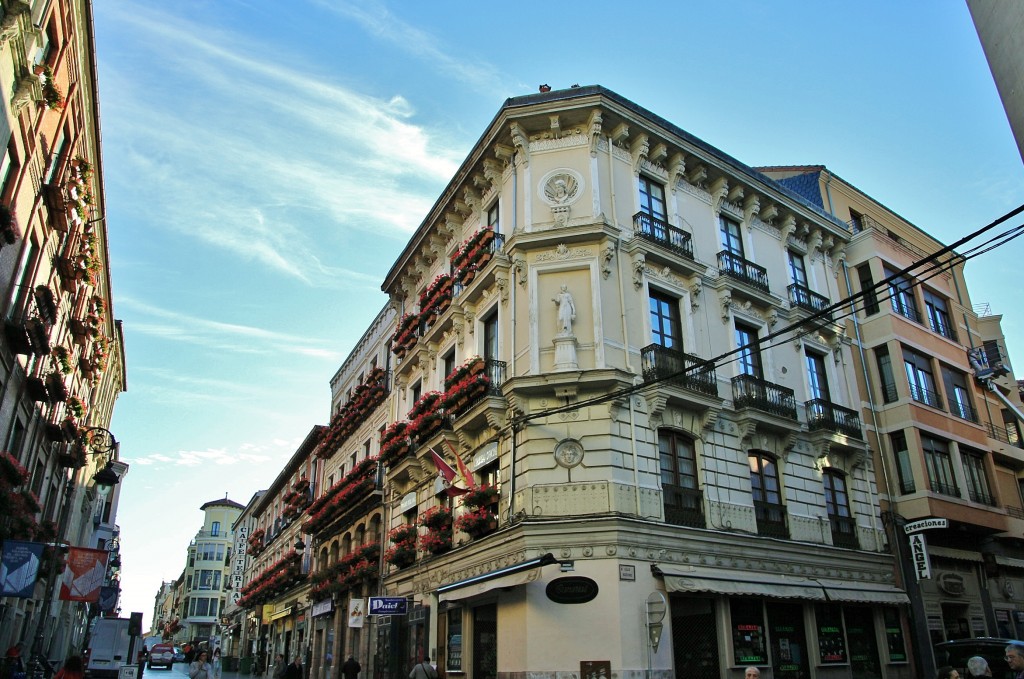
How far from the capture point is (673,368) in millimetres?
19312

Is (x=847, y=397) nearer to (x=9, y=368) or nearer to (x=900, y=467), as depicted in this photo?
(x=900, y=467)

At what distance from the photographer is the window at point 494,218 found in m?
22.7

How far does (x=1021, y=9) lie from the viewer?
9.23m

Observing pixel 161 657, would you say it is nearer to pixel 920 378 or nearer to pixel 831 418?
pixel 831 418

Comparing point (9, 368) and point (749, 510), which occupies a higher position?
point (9, 368)

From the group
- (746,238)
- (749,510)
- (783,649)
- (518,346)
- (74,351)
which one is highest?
(746,238)

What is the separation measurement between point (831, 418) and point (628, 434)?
27.8 feet

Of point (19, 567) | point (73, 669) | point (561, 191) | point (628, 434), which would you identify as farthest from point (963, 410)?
point (19, 567)

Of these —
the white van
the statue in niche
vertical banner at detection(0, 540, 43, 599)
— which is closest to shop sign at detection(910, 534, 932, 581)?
the statue in niche

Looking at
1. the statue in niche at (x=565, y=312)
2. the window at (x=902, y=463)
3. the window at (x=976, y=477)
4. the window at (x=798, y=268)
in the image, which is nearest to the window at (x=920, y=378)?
the window at (x=902, y=463)

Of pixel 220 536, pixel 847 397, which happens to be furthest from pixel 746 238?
pixel 220 536

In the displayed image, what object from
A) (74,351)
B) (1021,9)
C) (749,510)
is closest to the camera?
(1021,9)

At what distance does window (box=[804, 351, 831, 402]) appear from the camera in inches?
930

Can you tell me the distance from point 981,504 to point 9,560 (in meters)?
28.3
